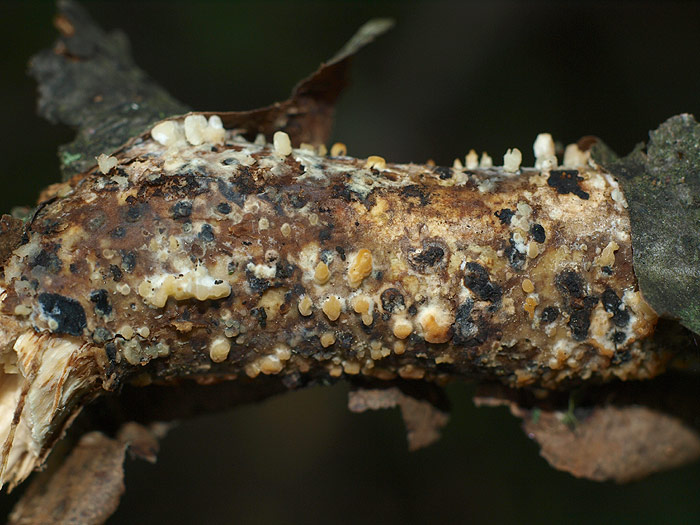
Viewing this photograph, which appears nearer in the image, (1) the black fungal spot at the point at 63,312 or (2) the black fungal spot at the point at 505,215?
(1) the black fungal spot at the point at 63,312

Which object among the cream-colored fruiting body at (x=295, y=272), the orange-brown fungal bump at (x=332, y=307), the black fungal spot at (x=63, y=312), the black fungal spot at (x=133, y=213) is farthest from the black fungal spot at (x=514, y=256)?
the black fungal spot at (x=63, y=312)

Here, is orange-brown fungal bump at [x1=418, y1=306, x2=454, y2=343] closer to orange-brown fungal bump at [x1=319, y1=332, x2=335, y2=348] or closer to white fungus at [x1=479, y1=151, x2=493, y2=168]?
orange-brown fungal bump at [x1=319, y1=332, x2=335, y2=348]

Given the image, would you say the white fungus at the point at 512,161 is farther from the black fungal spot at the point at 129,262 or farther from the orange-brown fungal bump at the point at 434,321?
the black fungal spot at the point at 129,262

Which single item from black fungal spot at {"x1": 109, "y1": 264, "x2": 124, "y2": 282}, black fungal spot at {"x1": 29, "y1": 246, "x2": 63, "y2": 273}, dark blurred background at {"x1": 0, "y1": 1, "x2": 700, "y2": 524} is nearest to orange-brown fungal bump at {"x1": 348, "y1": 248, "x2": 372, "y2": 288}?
black fungal spot at {"x1": 109, "y1": 264, "x2": 124, "y2": 282}

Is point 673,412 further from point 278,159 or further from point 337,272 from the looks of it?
point 278,159

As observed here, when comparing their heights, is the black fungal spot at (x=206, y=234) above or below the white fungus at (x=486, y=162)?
below

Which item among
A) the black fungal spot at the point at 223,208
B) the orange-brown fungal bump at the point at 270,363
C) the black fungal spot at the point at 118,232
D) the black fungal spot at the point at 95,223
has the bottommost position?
the orange-brown fungal bump at the point at 270,363

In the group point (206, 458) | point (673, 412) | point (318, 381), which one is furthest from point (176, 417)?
point (206, 458)

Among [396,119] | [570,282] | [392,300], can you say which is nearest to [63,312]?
[392,300]
